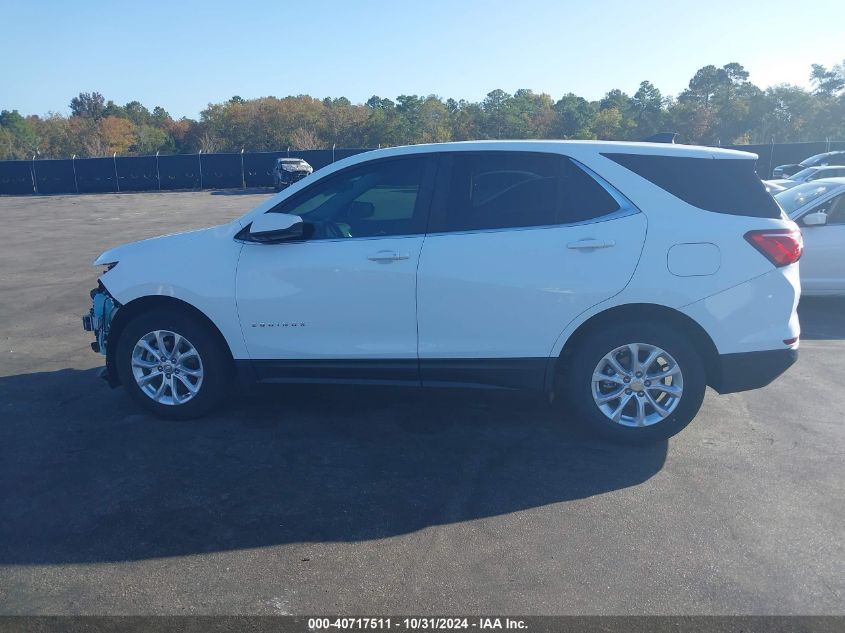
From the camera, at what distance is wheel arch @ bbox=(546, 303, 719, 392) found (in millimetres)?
5148

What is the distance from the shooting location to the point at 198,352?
562 centimetres

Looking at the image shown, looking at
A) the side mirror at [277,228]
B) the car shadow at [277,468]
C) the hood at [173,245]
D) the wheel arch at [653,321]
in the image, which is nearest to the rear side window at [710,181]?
the wheel arch at [653,321]

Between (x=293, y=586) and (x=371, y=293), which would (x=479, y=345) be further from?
(x=293, y=586)

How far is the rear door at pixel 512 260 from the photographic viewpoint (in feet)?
16.8

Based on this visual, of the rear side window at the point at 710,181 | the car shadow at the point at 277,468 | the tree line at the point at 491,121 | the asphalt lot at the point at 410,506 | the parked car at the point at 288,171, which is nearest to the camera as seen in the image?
the asphalt lot at the point at 410,506

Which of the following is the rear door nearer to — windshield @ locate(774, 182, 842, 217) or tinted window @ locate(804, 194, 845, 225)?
windshield @ locate(774, 182, 842, 217)

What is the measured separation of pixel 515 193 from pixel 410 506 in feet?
7.31

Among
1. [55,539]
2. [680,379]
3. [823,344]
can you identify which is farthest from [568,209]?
[823,344]

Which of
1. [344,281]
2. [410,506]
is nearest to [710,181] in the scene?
[344,281]

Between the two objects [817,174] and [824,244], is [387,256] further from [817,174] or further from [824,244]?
[817,174]

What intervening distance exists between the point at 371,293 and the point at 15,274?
32.2 ft

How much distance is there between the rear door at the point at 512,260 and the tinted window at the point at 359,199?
0.24 meters

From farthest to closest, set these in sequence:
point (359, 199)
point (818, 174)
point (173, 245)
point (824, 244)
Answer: point (818, 174) < point (824, 244) < point (173, 245) < point (359, 199)

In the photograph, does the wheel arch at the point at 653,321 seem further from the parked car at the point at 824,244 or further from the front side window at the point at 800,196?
the front side window at the point at 800,196
